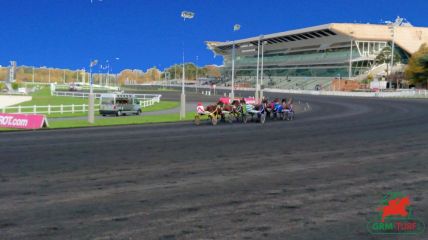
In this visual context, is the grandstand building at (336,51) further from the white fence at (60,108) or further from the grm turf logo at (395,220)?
the grm turf logo at (395,220)

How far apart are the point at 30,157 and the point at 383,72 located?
10627cm

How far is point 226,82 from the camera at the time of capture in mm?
163000

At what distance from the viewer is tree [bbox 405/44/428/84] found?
92825 mm

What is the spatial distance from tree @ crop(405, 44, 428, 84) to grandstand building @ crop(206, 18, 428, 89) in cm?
657

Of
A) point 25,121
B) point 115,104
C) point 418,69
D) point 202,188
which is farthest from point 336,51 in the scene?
point 202,188

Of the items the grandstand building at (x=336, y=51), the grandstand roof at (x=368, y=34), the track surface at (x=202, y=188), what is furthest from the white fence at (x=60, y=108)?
the grandstand roof at (x=368, y=34)

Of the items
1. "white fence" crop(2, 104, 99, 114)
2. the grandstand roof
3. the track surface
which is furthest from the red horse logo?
the grandstand roof

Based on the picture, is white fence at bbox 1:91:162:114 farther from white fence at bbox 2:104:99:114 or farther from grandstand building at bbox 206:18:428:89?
grandstand building at bbox 206:18:428:89

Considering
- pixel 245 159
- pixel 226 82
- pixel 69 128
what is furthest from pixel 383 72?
pixel 245 159

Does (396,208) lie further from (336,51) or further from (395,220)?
(336,51)

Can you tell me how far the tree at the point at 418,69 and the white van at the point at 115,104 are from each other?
232 feet

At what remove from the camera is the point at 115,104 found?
1499 inches

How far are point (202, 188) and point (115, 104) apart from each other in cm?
2948

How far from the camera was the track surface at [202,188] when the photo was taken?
22.6 feet
